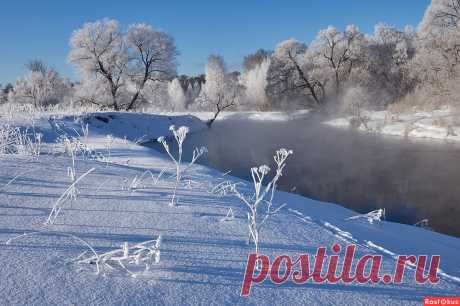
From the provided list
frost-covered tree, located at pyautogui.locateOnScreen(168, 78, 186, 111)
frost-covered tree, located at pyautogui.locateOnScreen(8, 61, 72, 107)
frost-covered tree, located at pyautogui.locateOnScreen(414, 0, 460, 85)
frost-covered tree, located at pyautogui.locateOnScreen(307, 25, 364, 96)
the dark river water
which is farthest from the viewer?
frost-covered tree, located at pyautogui.locateOnScreen(168, 78, 186, 111)

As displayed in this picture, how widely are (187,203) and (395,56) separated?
137ft

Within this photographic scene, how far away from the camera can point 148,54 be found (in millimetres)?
27750

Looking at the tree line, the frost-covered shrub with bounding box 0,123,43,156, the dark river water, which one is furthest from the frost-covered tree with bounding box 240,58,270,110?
the frost-covered shrub with bounding box 0,123,43,156

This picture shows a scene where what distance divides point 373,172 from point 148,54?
830 inches

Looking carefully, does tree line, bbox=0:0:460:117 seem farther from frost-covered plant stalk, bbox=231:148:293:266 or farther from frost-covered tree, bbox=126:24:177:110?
frost-covered plant stalk, bbox=231:148:293:266

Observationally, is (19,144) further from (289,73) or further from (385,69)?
(385,69)

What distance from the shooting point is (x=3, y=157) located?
13.6 feet

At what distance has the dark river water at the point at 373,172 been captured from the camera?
769 centimetres

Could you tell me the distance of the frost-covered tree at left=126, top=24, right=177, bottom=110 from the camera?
27219 mm

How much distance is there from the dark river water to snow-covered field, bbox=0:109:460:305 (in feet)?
12.7

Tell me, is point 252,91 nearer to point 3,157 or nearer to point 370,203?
point 370,203

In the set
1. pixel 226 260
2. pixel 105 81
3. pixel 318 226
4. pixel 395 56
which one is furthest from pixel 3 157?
pixel 395 56

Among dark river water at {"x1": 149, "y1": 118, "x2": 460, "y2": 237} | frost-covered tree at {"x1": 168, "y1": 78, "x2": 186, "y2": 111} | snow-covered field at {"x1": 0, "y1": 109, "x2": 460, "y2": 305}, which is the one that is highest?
frost-covered tree at {"x1": 168, "y1": 78, "x2": 186, "y2": 111}

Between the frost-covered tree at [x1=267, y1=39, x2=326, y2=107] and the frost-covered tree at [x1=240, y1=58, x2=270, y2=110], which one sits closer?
the frost-covered tree at [x1=267, y1=39, x2=326, y2=107]
